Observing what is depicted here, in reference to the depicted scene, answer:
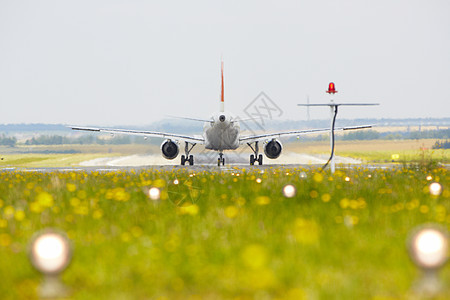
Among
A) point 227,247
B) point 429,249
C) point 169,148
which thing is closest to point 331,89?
point 227,247

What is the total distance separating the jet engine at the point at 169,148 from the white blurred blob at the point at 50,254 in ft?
96.5

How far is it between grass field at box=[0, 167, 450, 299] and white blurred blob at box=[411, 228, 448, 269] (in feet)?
1.22

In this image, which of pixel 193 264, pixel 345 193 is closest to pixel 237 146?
pixel 345 193

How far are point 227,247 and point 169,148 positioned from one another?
91.4 ft

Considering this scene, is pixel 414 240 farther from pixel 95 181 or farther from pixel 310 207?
pixel 95 181

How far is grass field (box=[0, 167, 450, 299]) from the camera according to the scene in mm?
5012

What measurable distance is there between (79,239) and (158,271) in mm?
1978

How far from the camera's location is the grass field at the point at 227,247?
16.4 feet

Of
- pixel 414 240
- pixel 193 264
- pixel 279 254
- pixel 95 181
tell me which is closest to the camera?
pixel 414 240

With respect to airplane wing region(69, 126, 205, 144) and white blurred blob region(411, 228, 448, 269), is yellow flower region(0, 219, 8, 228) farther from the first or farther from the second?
airplane wing region(69, 126, 205, 144)

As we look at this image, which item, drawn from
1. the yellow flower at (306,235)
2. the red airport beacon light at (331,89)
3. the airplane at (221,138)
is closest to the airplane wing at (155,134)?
the airplane at (221,138)

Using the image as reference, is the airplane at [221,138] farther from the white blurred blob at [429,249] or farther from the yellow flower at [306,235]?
the white blurred blob at [429,249]

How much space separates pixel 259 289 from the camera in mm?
4965

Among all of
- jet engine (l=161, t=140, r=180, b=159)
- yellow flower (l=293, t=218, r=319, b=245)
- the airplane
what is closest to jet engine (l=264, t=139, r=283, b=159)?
the airplane
